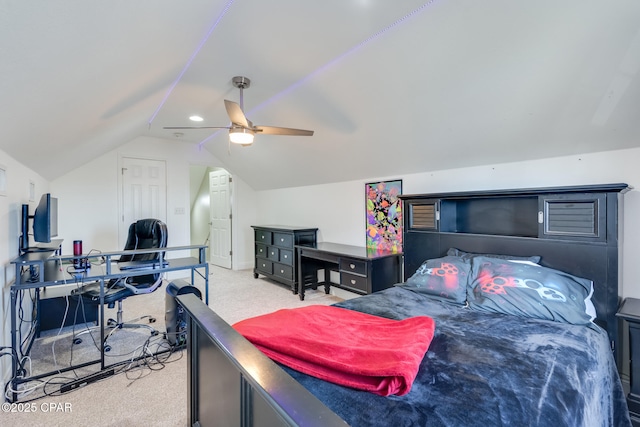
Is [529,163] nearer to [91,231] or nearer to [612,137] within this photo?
[612,137]

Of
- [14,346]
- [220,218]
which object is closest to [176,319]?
[14,346]

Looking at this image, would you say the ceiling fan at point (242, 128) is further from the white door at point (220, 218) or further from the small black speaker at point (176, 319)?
the white door at point (220, 218)

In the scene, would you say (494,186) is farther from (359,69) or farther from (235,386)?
(235,386)

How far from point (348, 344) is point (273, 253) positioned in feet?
11.9

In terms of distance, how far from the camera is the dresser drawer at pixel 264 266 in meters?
5.00

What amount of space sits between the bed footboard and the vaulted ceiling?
4.35ft

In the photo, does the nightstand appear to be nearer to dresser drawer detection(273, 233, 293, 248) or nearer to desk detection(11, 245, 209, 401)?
desk detection(11, 245, 209, 401)

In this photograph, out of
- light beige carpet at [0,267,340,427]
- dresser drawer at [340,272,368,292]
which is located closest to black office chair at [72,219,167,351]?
light beige carpet at [0,267,340,427]

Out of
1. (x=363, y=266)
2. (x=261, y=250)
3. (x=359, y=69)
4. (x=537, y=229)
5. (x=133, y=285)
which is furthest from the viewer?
(x=261, y=250)

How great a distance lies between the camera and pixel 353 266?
334 centimetres

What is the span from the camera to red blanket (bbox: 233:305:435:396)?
3.75 feet

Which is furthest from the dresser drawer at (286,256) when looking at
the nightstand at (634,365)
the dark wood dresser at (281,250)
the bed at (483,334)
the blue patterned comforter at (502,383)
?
the nightstand at (634,365)

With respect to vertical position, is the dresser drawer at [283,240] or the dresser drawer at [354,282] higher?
the dresser drawer at [283,240]

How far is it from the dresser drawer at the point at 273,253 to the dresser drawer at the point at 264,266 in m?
0.11
